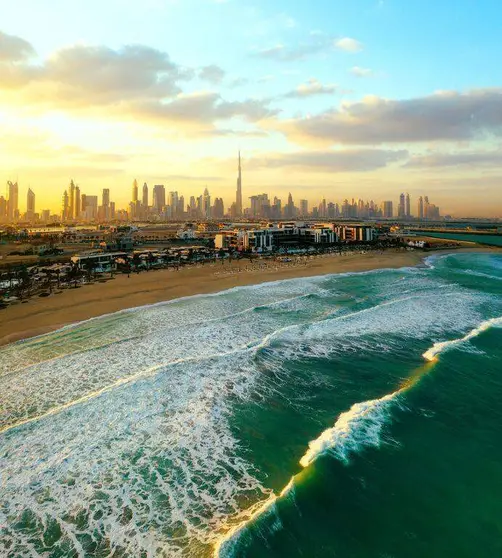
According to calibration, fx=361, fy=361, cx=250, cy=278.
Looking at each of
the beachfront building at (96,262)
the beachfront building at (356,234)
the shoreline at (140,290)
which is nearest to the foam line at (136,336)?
the shoreline at (140,290)

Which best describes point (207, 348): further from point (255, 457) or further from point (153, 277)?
point (153, 277)

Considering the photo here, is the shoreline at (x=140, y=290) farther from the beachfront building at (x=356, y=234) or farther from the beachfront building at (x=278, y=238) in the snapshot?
the beachfront building at (x=356, y=234)

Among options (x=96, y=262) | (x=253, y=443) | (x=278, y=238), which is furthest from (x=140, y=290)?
(x=278, y=238)

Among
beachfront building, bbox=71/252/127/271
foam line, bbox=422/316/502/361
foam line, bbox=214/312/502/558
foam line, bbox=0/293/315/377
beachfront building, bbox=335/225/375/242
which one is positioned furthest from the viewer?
beachfront building, bbox=335/225/375/242

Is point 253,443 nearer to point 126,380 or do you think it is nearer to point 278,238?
point 126,380

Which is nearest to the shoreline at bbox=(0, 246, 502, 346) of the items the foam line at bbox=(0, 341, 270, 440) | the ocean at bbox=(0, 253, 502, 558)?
the ocean at bbox=(0, 253, 502, 558)

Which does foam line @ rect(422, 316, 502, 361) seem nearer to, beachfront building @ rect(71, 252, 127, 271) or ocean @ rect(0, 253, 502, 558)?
ocean @ rect(0, 253, 502, 558)
